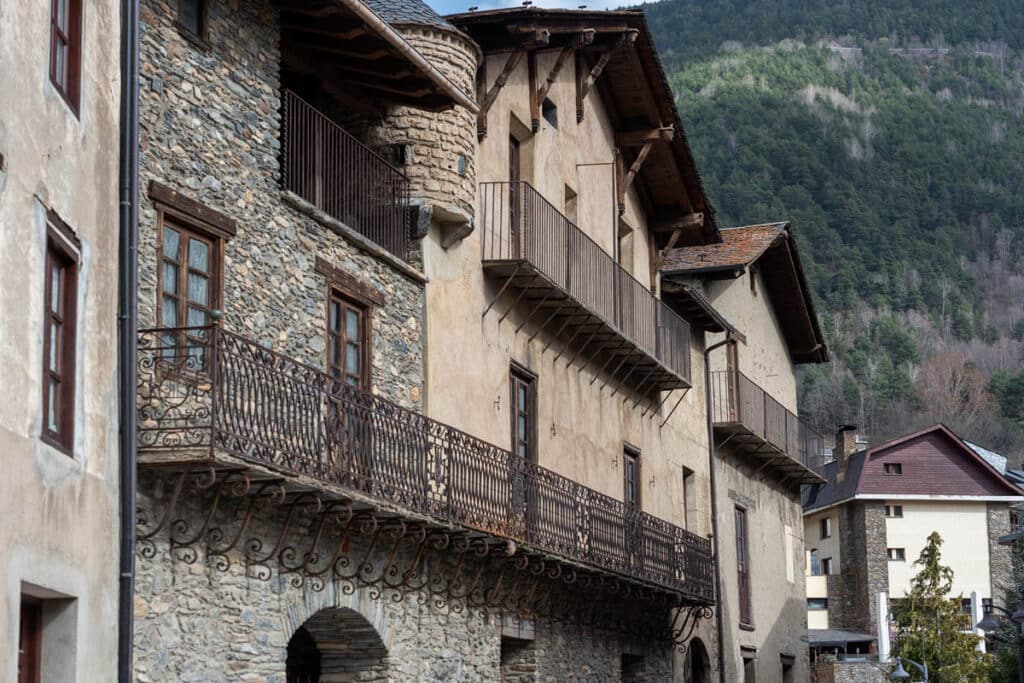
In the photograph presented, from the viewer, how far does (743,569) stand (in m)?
33.0

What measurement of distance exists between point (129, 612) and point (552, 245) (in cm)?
1138

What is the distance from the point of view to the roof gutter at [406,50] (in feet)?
56.3

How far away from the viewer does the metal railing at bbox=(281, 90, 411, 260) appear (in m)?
17.8

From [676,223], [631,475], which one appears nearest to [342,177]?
[631,475]

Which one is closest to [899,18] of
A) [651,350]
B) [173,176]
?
[651,350]

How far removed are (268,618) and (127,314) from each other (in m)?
3.56

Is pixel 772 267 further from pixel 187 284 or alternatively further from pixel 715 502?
pixel 187 284

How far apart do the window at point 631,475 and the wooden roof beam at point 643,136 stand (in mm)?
4918

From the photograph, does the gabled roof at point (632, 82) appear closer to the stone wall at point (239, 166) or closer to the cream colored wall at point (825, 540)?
the stone wall at point (239, 166)

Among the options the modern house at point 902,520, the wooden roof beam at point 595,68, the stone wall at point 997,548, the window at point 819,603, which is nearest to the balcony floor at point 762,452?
the wooden roof beam at point 595,68

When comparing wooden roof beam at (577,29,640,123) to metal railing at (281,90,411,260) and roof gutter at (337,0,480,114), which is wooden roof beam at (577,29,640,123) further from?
metal railing at (281,90,411,260)

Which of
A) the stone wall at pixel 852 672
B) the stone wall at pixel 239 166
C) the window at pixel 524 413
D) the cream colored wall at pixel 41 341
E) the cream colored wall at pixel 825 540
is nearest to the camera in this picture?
the cream colored wall at pixel 41 341

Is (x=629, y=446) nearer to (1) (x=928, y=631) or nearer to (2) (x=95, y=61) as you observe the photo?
(2) (x=95, y=61)

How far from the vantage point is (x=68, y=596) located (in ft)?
40.5
